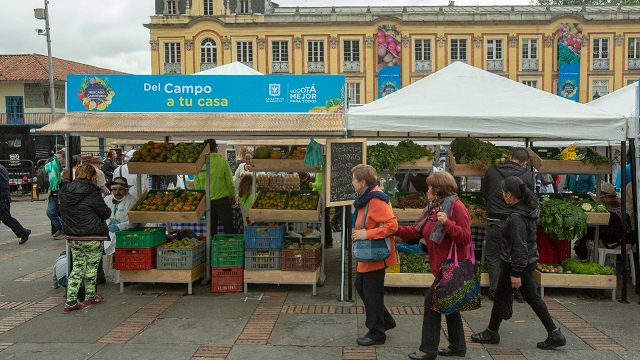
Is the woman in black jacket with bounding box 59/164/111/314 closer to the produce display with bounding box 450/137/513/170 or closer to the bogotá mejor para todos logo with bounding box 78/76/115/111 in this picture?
the bogotá mejor para todos logo with bounding box 78/76/115/111

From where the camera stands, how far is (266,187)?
984 centimetres

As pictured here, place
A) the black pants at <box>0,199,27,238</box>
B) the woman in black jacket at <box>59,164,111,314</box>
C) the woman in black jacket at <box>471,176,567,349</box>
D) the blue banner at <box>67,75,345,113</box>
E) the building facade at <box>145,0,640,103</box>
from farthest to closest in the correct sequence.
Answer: the building facade at <box>145,0,640,103</box> < the black pants at <box>0,199,27,238</box> < the blue banner at <box>67,75,345,113</box> < the woman in black jacket at <box>59,164,111,314</box> < the woman in black jacket at <box>471,176,567,349</box>

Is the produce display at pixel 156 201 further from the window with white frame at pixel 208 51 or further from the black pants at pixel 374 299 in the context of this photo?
the window with white frame at pixel 208 51

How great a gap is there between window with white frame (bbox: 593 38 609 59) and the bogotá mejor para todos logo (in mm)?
43275

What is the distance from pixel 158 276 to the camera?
273 inches

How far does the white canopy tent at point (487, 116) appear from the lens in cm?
638

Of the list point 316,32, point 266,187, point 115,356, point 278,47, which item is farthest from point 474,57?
point 115,356

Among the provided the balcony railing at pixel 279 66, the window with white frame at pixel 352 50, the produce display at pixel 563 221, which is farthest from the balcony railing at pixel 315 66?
the produce display at pixel 563 221

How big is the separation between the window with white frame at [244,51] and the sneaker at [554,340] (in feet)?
128

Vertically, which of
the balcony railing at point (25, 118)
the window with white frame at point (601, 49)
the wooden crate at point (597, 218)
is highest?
the window with white frame at point (601, 49)

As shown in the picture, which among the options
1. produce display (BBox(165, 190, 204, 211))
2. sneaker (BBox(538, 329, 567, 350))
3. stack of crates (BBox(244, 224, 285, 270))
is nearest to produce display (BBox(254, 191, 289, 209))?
stack of crates (BBox(244, 224, 285, 270))

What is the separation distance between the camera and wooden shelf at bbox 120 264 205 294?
6895 millimetres

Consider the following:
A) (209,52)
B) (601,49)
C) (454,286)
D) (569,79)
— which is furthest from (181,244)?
(601,49)

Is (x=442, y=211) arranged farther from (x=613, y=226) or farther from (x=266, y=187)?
(x=266, y=187)
